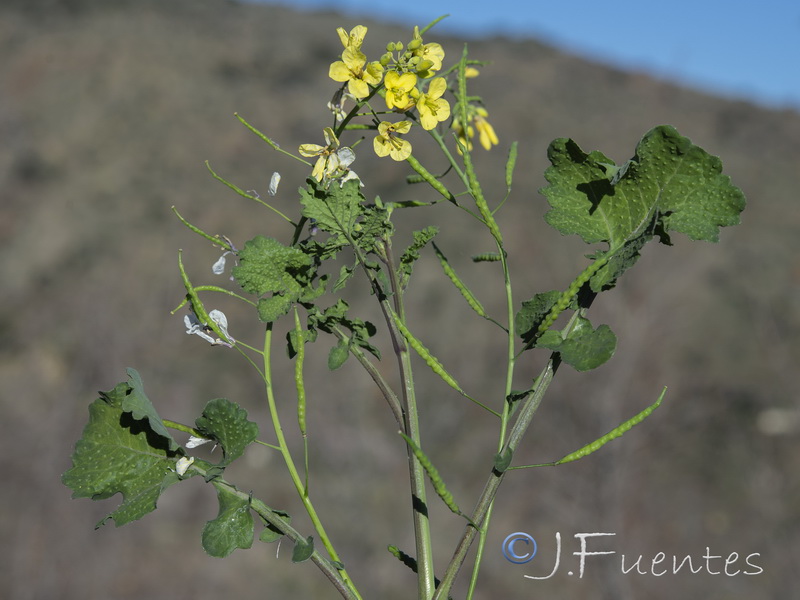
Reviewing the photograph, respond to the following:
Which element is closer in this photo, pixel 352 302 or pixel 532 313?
pixel 532 313

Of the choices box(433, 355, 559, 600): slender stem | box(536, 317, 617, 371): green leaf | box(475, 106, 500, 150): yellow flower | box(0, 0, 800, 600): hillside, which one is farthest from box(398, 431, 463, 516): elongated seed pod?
box(0, 0, 800, 600): hillside

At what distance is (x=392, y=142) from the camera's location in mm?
583

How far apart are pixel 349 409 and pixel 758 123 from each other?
1345cm

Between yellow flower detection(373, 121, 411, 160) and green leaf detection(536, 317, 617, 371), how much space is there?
0.63 ft

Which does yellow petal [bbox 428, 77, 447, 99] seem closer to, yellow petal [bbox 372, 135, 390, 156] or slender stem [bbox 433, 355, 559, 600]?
yellow petal [bbox 372, 135, 390, 156]

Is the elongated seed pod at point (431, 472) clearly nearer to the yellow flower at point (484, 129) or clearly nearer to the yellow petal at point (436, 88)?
the yellow petal at point (436, 88)

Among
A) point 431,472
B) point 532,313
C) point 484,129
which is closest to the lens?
point 431,472

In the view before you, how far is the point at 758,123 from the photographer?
16.3m

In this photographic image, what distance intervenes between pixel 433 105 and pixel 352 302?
10.3 metres

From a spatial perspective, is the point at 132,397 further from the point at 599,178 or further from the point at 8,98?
the point at 8,98

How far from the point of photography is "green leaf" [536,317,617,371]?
20.6 inches

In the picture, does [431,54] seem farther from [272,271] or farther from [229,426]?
[229,426]

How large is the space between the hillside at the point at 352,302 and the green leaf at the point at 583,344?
166 inches

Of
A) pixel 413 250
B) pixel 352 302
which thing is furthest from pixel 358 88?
pixel 352 302
